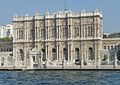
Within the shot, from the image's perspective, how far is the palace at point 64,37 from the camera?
293ft

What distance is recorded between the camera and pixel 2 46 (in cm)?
10338

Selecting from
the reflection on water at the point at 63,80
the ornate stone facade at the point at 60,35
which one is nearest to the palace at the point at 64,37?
the ornate stone facade at the point at 60,35

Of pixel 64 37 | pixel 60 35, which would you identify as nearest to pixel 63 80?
pixel 64 37

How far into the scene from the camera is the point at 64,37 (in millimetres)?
91688

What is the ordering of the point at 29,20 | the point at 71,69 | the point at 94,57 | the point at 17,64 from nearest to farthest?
1. the point at 71,69
2. the point at 17,64
3. the point at 94,57
4. the point at 29,20

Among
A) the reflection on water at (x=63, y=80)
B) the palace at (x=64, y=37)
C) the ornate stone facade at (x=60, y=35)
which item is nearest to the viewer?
the reflection on water at (x=63, y=80)

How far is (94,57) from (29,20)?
17322 millimetres

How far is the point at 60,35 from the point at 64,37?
984 millimetres

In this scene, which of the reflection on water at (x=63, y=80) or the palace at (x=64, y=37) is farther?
the palace at (x=64, y=37)

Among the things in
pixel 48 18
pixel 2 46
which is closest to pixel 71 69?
pixel 48 18

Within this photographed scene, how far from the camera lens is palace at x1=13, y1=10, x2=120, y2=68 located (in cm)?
8920

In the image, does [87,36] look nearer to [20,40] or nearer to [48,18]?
[48,18]

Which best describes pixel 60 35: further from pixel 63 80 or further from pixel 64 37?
pixel 63 80

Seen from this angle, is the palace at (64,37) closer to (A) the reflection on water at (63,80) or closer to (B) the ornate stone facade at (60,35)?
(B) the ornate stone facade at (60,35)
